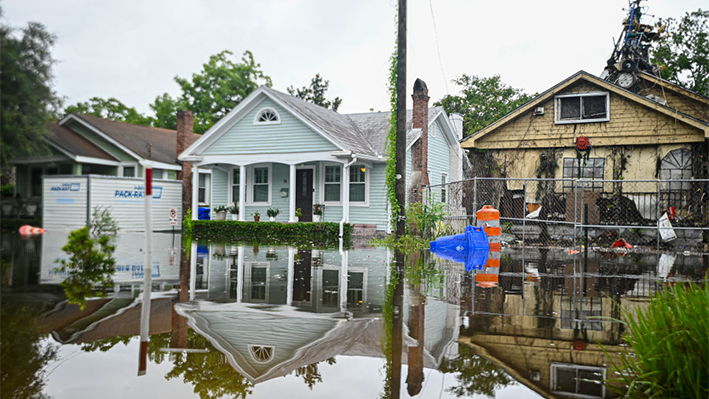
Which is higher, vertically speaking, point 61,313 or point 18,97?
point 18,97

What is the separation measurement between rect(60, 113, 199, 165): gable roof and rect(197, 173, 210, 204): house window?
163 cm

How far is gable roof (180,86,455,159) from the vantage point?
68.6 feet

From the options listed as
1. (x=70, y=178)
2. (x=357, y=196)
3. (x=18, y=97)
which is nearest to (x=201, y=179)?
(x=70, y=178)

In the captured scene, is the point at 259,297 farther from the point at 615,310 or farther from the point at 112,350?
the point at 615,310

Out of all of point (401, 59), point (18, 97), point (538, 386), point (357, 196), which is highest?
point (401, 59)

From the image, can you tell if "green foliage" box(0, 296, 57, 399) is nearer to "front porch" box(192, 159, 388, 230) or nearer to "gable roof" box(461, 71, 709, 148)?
"front porch" box(192, 159, 388, 230)

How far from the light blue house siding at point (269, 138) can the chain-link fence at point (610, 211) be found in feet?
18.5

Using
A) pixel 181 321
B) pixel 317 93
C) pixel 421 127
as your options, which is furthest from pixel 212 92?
pixel 181 321

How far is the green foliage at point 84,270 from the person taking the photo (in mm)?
7238

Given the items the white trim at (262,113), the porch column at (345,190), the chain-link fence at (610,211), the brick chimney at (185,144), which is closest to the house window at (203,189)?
the brick chimney at (185,144)

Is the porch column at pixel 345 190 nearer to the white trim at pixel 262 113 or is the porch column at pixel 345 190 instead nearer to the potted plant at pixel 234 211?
the white trim at pixel 262 113

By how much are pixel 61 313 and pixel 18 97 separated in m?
5.02

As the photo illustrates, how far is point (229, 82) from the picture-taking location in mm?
48062

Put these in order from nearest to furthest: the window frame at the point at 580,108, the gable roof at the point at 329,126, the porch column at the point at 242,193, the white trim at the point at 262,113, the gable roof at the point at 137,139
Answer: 1. the window frame at the point at 580,108
2. the gable roof at the point at 329,126
3. the porch column at the point at 242,193
4. the white trim at the point at 262,113
5. the gable roof at the point at 137,139
